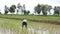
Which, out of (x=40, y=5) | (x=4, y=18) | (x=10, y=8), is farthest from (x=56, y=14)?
(x=4, y=18)

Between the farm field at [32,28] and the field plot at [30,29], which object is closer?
the field plot at [30,29]

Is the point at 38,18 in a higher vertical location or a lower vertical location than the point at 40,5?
lower

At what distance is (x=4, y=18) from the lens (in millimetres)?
27047

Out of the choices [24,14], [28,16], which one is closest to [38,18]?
[28,16]

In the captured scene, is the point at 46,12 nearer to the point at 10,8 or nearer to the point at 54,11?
the point at 54,11

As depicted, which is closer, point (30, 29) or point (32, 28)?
point (30, 29)

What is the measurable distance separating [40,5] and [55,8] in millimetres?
3783

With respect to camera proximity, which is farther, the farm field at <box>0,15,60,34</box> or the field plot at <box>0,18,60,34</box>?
the farm field at <box>0,15,60,34</box>

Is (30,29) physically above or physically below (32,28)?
above

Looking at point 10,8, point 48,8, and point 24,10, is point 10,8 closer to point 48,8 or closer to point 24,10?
point 24,10

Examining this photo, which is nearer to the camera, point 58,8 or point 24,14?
point 58,8

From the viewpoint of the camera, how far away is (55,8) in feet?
63.1

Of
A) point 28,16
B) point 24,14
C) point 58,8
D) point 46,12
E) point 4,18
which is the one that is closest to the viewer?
point 58,8

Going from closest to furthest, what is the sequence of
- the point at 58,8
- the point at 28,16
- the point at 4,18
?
the point at 58,8, the point at 28,16, the point at 4,18
